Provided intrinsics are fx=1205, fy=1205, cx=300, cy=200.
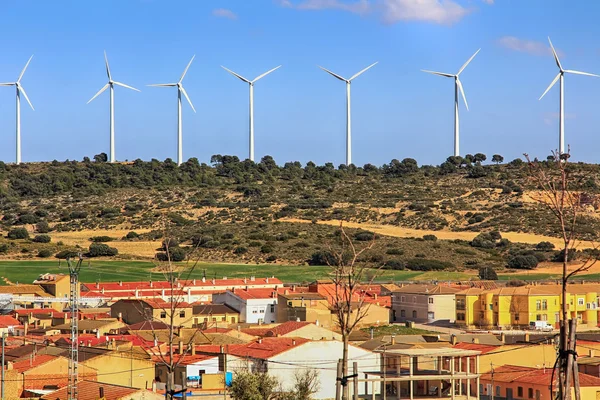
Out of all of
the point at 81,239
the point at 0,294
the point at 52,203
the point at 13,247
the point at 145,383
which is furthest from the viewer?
the point at 52,203

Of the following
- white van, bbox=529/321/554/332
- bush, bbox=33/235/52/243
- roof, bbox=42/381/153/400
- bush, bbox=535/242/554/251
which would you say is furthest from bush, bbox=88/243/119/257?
roof, bbox=42/381/153/400

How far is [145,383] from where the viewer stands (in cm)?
4809

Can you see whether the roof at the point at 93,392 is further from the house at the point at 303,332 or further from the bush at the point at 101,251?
the bush at the point at 101,251

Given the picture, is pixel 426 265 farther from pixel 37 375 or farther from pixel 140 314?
pixel 37 375

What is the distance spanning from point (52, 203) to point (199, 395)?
11713cm

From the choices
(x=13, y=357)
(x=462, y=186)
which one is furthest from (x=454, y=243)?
(x=13, y=357)

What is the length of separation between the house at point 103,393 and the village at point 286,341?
0.07 meters

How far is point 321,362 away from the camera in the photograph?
52094 mm

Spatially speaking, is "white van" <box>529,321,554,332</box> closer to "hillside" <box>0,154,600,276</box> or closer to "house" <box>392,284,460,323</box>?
"house" <box>392,284,460,323</box>

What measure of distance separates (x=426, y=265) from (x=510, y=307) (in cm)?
3285

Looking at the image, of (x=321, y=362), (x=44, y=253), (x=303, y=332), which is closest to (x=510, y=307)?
(x=303, y=332)

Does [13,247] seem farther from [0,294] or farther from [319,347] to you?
[319,347]

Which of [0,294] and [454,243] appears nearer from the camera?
[0,294]

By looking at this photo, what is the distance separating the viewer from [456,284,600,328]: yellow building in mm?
82250
